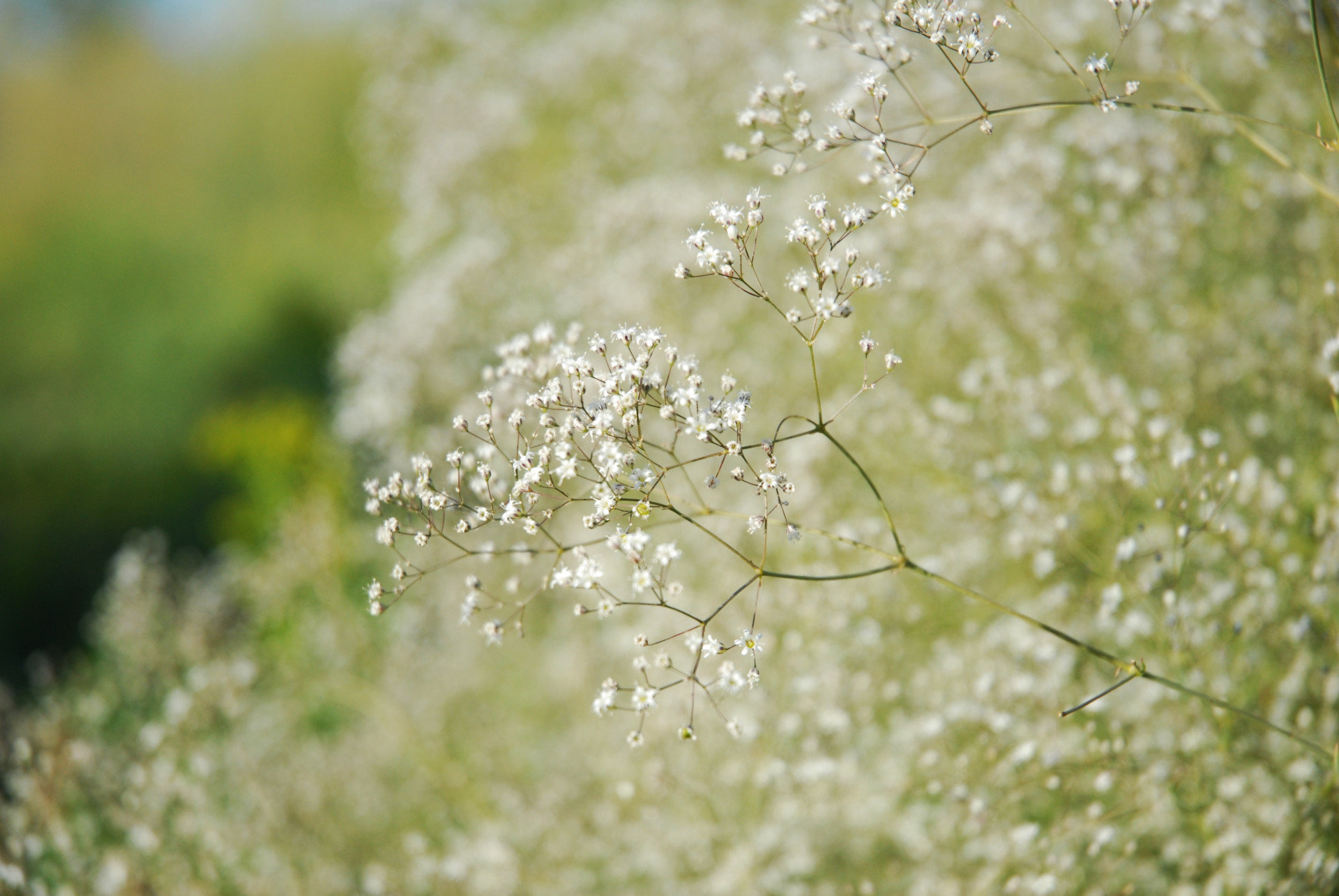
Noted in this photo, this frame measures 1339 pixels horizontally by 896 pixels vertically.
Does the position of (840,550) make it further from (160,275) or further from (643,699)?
(160,275)

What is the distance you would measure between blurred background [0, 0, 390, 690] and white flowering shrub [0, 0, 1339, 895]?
1477 millimetres

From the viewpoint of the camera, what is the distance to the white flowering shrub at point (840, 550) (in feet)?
8.07

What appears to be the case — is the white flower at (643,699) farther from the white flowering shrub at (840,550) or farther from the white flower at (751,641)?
the white flower at (751,641)

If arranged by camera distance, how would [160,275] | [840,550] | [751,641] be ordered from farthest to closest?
[160,275] < [840,550] < [751,641]

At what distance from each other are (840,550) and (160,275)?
12.1 meters

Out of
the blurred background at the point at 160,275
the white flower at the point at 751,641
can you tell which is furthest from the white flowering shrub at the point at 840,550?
the blurred background at the point at 160,275

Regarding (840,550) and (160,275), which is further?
(160,275)

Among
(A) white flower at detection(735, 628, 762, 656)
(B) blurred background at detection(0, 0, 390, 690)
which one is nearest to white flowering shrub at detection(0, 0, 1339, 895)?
(A) white flower at detection(735, 628, 762, 656)

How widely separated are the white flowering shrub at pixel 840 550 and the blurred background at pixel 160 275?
4.84 feet

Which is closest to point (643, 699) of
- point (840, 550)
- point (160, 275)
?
point (840, 550)

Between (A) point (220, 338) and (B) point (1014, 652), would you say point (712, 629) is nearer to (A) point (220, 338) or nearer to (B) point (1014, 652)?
(B) point (1014, 652)

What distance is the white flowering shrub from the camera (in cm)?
246

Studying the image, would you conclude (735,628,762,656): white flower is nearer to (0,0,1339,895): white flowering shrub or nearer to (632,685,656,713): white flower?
(0,0,1339,895): white flowering shrub

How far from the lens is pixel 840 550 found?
4.00m
